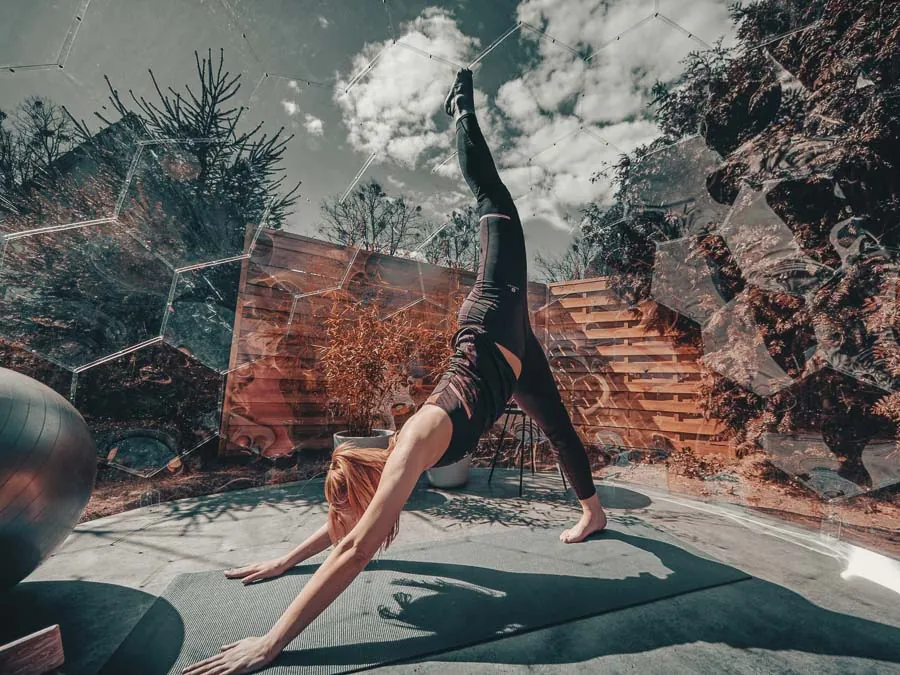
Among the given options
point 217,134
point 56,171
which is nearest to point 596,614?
point 56,171

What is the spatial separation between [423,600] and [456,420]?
0.66 metres

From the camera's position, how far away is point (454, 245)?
4.90m

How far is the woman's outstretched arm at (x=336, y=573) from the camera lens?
986mm

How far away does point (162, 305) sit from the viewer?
9.50 feet

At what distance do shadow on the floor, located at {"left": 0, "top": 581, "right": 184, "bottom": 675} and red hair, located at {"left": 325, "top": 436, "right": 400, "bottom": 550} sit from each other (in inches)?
20.4

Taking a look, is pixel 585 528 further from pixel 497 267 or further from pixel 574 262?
pixel 574 262

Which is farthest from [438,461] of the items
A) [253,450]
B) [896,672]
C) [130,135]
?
[130,135]

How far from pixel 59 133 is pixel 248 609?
4.40 meters

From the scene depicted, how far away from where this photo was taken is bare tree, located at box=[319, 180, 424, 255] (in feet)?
17.7

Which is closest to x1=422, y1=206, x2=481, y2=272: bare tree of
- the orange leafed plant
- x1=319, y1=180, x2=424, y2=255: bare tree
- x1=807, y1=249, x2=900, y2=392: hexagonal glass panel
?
x1=319, y1=180, x2=424, y2=255: bare tree

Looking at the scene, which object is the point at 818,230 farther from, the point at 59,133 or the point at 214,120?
the point at 59,133

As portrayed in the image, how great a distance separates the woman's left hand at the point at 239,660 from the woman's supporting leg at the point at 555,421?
120cm

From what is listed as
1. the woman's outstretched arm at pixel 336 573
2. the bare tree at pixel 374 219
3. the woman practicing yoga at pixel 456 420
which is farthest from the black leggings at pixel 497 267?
the bare tree at pixel 374 219

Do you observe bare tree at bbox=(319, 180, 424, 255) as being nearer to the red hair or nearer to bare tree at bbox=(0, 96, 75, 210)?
bare tree at bbox=(0, 96, 75, 210)
